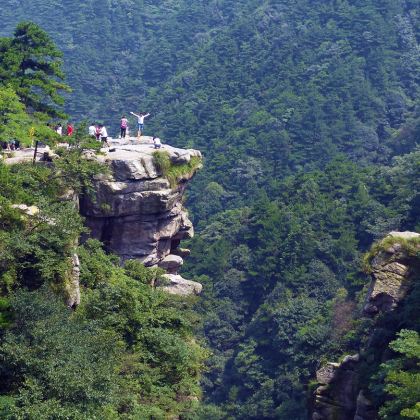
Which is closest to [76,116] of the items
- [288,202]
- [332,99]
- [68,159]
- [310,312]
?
[332,99]

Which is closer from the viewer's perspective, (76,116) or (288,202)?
(288,202)

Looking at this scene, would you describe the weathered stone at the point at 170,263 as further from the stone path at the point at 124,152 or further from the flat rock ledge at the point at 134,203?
the stone path at the point at 124,152

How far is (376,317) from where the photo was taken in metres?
28.8

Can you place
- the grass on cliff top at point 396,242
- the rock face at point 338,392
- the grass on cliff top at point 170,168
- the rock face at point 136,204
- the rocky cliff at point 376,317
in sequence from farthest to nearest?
the grass on cliff top at point 170,168 → the grass on cliff top at point 396,242 → the rock face at point 136,204 → the rock face at point 338,392 → the rocky cliff at point 376,317

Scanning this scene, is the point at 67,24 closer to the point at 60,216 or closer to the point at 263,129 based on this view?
the point at 263,129

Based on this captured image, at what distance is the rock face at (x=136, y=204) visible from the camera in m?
27.3

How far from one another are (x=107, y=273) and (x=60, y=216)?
4178 millimetres

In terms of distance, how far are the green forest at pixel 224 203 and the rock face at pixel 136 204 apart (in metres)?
1.22

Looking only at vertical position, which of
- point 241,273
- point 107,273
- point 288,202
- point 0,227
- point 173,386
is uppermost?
point 0,227

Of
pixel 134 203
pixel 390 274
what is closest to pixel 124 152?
pixel 134 203

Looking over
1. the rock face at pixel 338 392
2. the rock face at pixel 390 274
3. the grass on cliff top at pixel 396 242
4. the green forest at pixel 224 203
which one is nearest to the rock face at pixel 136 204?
the green forest at pixel 224 203

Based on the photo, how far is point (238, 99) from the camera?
96.3m

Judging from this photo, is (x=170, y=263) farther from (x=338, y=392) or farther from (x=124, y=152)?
(x=338, y=392)

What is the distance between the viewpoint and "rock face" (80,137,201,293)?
2730cm
